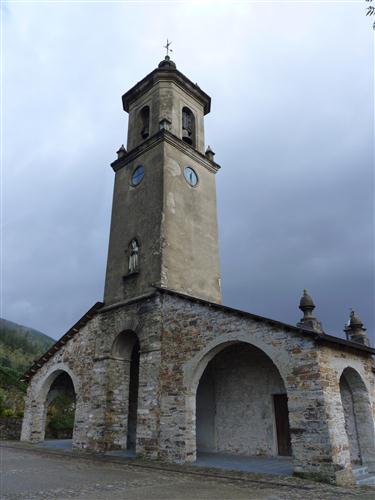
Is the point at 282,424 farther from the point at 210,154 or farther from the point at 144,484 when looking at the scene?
the point at 210,154

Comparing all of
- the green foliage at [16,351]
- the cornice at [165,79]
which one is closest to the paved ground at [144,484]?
the cornice at [165,79]

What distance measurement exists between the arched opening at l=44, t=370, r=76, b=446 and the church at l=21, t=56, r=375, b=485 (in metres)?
0.11

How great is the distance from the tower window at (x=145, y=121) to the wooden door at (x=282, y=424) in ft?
40.4

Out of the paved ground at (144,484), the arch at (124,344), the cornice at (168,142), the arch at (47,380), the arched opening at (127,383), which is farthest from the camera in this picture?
the arch at (47,380)

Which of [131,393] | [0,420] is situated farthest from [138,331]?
[0,420]

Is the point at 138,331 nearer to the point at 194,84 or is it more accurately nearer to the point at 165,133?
the point at 165,133

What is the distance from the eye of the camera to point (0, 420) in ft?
58.6

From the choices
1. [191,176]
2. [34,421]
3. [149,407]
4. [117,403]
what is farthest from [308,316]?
[34,421]

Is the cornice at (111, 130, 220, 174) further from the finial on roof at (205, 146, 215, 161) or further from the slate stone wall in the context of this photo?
the slate stone wall

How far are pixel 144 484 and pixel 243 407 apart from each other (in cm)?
560

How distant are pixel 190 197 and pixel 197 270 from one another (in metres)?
3.15

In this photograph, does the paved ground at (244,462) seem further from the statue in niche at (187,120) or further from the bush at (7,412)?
the statue in niche at (187,120)

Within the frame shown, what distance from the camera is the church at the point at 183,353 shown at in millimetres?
8641

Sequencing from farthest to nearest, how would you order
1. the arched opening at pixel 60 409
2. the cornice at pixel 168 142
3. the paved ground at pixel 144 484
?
the arched opening at pixel 60 409 → the cornice at pixel 168 142 → the paved ground at pixel 144 484
